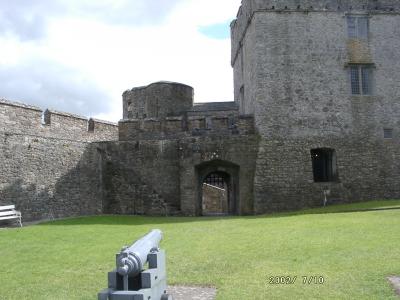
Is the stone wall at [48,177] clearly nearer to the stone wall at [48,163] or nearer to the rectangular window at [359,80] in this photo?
the stone wall at [48,163]

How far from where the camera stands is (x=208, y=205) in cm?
2678

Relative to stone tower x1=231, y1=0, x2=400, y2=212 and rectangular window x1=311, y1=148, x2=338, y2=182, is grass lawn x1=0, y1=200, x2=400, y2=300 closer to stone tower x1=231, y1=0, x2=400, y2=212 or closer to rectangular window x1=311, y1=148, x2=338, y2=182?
stone tower x1=231, y1=0, x2=400, y2=212

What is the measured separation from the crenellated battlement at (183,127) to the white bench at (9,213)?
620cm

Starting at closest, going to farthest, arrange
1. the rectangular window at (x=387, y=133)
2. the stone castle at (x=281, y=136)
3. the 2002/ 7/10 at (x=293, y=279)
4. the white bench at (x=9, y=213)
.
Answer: the 2002/ 7/10 at (x=293, y=279), the white bench at (x=9, y=213), the stone castle at (x=281, y=136), the rectangular window at (x=387, y=133)

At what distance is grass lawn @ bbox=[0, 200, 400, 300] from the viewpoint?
5730mm

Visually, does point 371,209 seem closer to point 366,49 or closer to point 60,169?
point 366,49

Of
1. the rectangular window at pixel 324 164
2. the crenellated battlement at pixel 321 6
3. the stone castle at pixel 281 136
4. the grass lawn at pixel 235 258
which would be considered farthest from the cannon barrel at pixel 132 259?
the crenellated battlement at pixel 321 6

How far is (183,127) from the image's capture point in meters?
18.8

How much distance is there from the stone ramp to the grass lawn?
0.13 m

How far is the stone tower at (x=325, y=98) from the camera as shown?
17.3m

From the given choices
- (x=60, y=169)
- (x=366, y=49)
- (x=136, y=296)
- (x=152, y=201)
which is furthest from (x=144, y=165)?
(x=136, y=296)

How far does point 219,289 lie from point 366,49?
15421mm

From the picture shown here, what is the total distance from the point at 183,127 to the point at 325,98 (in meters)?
5.66

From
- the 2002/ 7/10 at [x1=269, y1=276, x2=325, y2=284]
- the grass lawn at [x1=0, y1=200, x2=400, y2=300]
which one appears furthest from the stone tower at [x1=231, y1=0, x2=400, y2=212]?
the 2002/ 7/10 at [x1=269, y1=276, x2=325, y2=284]
